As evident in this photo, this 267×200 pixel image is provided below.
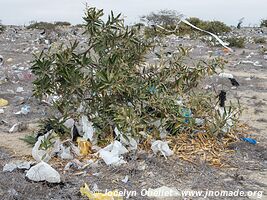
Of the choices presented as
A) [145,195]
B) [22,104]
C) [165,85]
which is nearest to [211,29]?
[22,104]

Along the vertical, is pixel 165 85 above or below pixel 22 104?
above

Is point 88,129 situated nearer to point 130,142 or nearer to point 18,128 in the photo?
point 130,142

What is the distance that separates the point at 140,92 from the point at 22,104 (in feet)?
7.50

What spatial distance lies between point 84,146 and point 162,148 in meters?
0.61

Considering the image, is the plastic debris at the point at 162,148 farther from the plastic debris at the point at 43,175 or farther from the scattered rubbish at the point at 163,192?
the plastic debris at the point at 43,175

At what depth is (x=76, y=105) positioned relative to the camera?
3.47m

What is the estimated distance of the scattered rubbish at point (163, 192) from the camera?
2598mm

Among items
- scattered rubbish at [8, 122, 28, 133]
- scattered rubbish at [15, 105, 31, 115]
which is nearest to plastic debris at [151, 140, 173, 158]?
scattered rubbish at [8, 122, 28, 133]

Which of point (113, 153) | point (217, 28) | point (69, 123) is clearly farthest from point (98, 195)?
point (217, 28)

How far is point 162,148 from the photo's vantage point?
10.5 feet

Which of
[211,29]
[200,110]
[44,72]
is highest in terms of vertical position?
[44,72]

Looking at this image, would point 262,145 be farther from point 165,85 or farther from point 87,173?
point 87,173

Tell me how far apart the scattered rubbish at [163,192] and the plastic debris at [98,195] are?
0.73ft

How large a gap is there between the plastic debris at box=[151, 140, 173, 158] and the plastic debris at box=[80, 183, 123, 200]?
0.74 m
